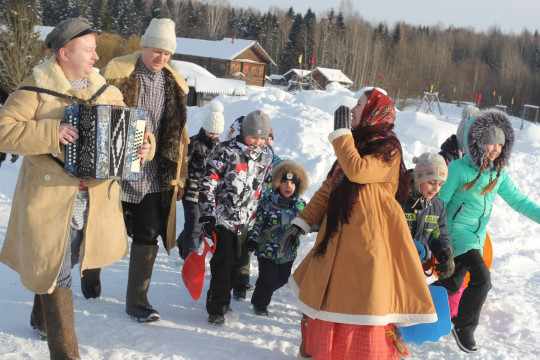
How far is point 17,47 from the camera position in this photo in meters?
24.3

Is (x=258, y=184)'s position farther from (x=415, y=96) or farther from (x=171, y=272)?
(x=415, y=96)

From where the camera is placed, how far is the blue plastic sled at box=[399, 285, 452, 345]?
11.4 feet

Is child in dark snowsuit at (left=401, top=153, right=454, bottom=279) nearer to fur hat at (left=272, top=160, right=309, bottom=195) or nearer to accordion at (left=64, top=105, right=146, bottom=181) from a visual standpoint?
fur hat at (left=272, top=160, right=309, bottom=195)

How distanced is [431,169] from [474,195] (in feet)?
1.93

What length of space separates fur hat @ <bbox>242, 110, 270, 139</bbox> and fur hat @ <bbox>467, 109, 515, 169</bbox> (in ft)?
5.66

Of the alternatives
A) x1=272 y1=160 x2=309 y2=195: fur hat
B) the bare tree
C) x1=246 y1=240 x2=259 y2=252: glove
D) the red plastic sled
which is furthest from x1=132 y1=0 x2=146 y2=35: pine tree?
the red plastic sled

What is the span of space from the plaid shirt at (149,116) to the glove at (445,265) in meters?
2.22

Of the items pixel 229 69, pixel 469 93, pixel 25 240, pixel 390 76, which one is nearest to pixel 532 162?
pixel 25 240

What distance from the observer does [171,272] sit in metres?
5.36

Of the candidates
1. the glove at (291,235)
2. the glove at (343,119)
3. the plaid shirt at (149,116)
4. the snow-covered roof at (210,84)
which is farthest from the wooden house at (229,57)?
the glove at (343,119)

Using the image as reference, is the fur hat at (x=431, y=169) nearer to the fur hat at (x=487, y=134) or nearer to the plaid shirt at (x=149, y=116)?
the fur hat at (x=487, y=134)

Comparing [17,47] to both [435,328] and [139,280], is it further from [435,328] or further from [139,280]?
[435,328]

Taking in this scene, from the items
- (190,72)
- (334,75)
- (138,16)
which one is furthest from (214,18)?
(190,72)

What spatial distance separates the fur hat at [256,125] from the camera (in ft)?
13.7
